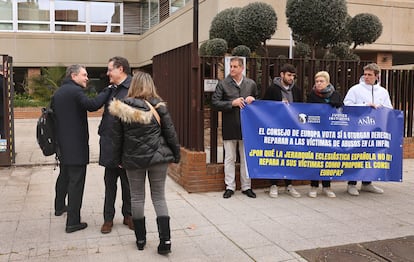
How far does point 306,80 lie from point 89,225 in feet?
13.7

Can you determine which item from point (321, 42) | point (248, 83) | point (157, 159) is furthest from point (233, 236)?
point (321, 42)

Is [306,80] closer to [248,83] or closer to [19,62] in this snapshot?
[248,83]

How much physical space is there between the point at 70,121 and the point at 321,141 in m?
3.35

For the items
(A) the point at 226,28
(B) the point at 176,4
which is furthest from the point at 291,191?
(B) the point at 176,4

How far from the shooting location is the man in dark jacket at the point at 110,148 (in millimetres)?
4336

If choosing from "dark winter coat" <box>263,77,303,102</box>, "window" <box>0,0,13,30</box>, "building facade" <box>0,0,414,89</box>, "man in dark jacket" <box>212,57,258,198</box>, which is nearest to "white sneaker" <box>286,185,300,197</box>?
"man in dark jacket" <box>212,57,258,198</box>

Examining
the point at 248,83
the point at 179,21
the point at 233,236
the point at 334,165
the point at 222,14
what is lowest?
the point at 233,236

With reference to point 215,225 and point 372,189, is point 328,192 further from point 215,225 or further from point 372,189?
point 215,225

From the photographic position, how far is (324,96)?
20.0ft

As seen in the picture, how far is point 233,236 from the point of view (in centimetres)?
455

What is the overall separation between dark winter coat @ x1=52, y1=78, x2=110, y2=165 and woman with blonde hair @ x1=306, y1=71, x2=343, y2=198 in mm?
3115

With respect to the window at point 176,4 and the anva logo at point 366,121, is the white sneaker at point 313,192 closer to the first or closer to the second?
the anva logo at point 366,121

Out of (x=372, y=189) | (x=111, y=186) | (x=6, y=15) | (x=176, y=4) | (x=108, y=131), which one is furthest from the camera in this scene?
(x=6, y=15)

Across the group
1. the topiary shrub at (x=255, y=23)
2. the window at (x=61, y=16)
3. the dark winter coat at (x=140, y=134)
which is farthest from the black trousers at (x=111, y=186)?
the window at (x=61, y=16)
